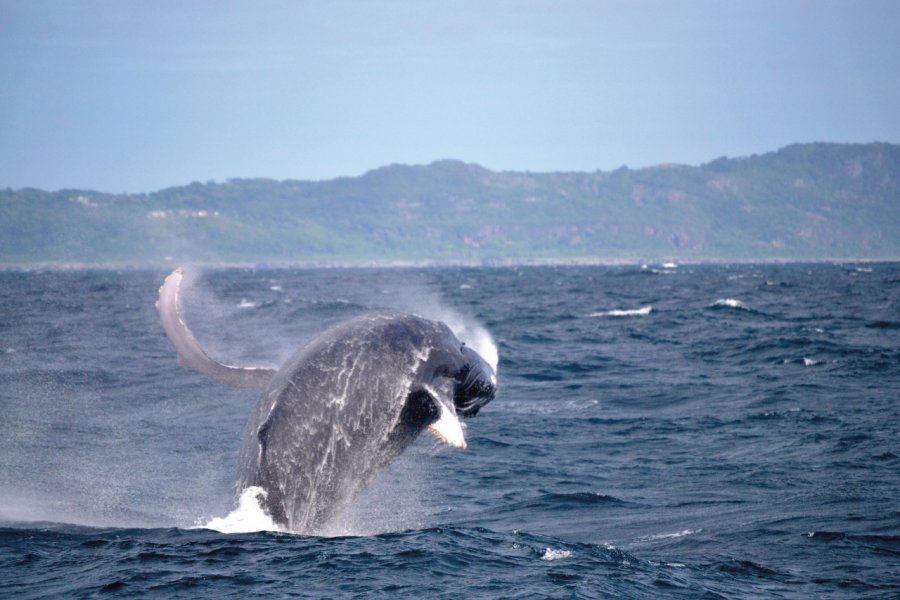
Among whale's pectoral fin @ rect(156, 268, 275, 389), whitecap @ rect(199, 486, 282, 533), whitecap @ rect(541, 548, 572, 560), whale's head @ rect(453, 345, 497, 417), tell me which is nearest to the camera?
whitecap @ rect(199, 486, 282, 533)

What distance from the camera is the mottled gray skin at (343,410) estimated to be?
980cm

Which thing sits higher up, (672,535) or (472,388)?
(472,388)

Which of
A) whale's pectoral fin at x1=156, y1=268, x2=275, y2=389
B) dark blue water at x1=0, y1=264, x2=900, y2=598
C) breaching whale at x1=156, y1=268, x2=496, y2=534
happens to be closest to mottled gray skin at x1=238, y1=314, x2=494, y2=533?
breaching whale at x1=156, y1=268, x2=496, y2=534

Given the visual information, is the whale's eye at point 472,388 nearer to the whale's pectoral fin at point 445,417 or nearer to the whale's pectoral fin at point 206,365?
the whale's pectoral fin at point 445,417

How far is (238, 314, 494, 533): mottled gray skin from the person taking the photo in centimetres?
980

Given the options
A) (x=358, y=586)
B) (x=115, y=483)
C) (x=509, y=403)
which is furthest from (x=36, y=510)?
(x=509, y=403)

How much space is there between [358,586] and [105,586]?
227 cm

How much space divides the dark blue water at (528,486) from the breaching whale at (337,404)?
67 centimetres

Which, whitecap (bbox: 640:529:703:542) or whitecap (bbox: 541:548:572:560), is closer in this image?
whitecap (bbox: 541:548:572:560)

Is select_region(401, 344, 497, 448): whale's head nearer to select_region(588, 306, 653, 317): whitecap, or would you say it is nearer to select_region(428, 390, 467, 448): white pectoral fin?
select_region(428, 390, 467, 448): white pectoral fin

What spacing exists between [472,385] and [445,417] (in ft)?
4.21

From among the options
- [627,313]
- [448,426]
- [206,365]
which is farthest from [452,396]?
[627,313]

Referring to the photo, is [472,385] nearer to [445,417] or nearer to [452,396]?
[452,396]

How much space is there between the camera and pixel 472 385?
36.0 ft
